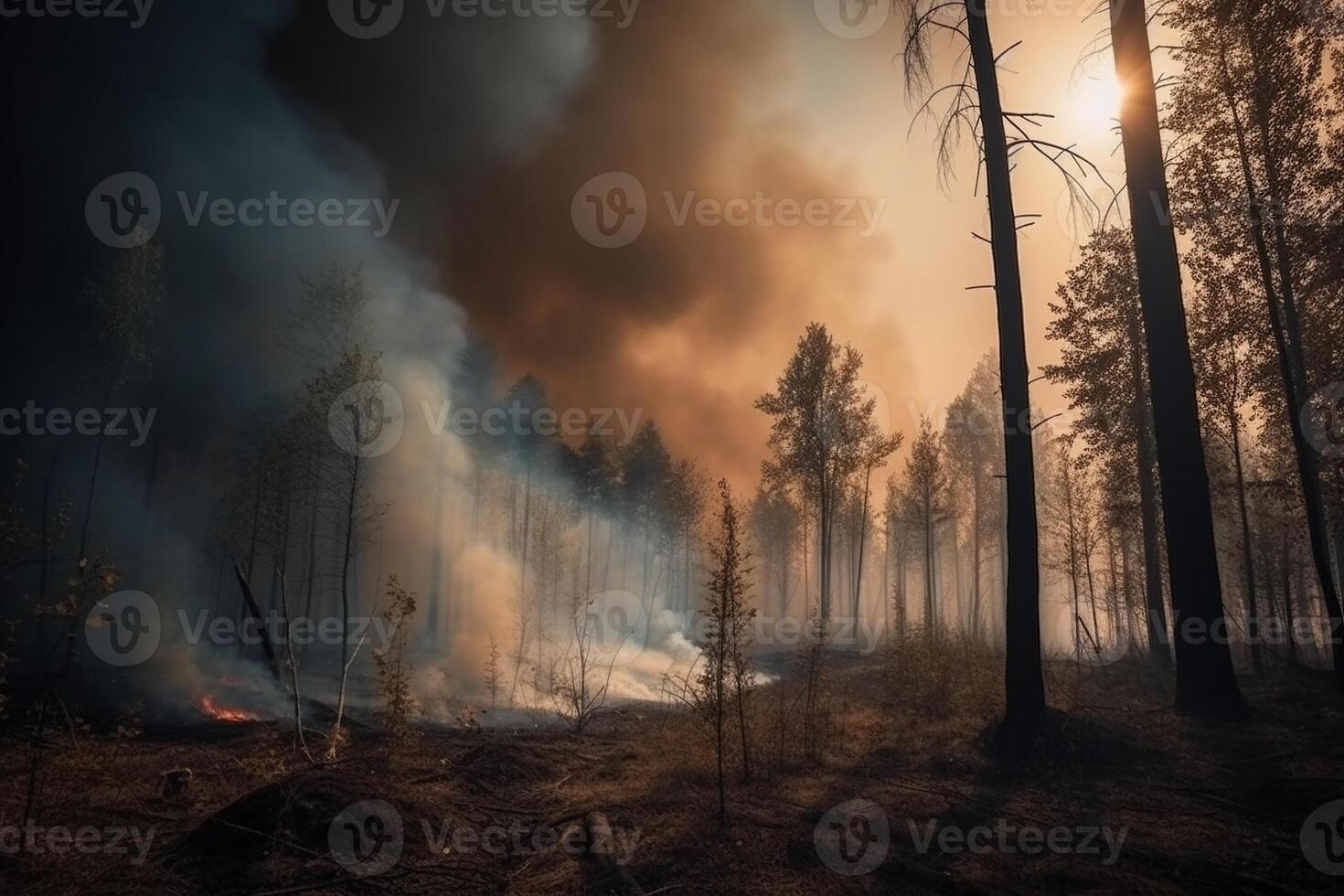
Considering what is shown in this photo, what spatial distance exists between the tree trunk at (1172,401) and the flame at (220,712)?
776 inches

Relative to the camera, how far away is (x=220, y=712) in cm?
1512

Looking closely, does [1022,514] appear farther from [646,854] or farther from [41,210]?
[41,210]

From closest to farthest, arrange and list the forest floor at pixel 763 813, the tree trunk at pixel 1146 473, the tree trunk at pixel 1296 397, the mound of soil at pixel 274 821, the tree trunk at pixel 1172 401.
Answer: the forest floor at pixel 763 813
the mound of soil at pixel 274 821
the tree trunk at pixel 1172 401
the tree trunk at pixel 1296 397
the tree trunk at pixel 1146 473

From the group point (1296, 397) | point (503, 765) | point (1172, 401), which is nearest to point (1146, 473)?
point (1296, 397)

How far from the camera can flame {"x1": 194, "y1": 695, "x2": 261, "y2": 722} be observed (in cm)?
1470

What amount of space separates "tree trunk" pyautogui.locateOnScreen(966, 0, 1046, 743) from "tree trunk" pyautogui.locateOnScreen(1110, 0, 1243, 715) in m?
2.74

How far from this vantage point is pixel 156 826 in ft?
21.8

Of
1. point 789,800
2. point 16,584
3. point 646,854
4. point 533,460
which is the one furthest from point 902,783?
point 16,584

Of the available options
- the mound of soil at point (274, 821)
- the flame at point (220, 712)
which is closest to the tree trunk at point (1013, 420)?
the mound of soil at point (274, 821)

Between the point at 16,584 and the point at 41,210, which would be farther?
the point at 16,584

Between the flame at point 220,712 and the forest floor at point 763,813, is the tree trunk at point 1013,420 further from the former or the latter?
the flame at point 220,712

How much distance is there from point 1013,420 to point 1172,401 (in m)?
3.66

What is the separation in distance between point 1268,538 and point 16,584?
58.2 metres

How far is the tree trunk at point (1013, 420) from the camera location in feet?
26.6
